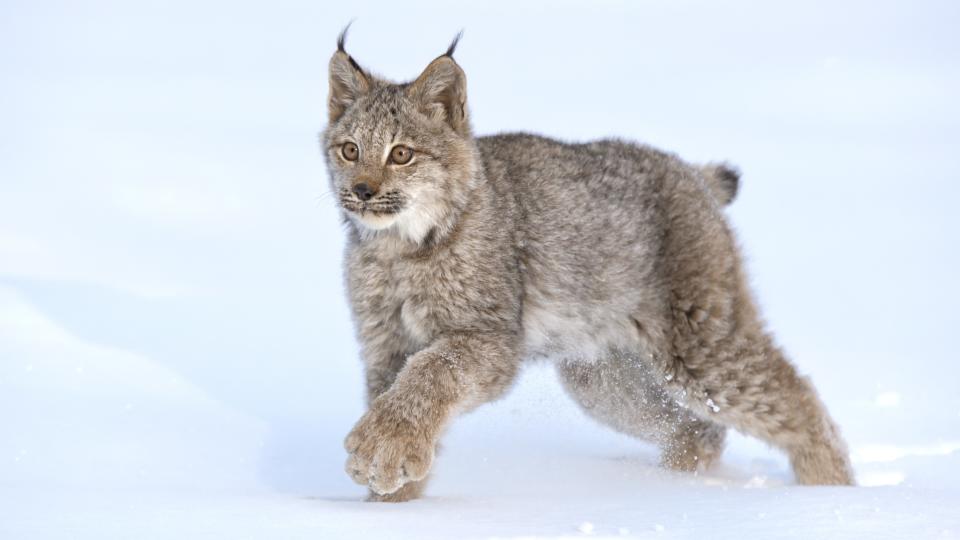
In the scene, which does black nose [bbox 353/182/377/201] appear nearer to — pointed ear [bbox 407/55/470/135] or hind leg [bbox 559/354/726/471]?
pointed ear [bbox 407/55/470/135]

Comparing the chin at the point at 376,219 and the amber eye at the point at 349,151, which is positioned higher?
the amber eye at the point at 349,151

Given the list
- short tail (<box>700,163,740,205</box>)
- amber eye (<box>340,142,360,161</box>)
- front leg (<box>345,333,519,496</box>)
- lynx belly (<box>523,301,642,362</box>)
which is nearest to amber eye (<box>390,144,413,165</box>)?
amber eye (<box>340,142,360,161</box>)

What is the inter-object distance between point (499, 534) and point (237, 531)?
1.00 meters

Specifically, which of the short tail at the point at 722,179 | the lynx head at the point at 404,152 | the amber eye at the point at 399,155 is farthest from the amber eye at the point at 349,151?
the short tail at the point at 722,179

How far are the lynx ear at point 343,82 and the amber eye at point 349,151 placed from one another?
0.38 metres

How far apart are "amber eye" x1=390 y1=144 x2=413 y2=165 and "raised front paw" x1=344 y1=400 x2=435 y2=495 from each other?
1.19 m

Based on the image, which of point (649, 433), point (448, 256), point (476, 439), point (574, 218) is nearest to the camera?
point (448, 256)

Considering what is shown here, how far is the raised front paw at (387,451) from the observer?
4.91 metres

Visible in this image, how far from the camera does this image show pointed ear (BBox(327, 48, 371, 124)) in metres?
5.84

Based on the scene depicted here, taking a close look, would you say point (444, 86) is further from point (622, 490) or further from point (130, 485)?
point (130, 485)

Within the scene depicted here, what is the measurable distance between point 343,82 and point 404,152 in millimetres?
661

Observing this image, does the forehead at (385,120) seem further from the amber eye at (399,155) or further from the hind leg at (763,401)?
the hind leg at (763,401)

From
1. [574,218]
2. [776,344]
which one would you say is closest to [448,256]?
[574,218]

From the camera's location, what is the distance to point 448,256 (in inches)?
217
